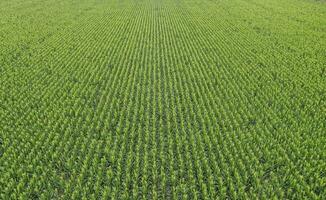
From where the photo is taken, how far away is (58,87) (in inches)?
657

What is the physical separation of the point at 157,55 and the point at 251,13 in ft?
66.7

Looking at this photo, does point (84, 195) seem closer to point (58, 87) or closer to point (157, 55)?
point (58, 87)

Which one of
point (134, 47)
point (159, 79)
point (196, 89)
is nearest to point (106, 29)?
point (134, 47)

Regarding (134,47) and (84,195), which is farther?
(134,47)

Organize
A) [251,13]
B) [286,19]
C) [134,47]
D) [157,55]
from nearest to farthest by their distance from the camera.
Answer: [157,55]
[134,47]
[286,19]
[251,13]

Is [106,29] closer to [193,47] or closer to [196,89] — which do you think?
[193,47]

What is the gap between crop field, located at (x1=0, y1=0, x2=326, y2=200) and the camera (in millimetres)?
9977

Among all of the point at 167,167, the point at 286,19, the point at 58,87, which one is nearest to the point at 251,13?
the point at 286,19

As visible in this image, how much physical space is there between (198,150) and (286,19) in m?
28.5

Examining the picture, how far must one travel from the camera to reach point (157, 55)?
75.6 feet

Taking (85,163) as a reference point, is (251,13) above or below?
above

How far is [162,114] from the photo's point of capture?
14.4m

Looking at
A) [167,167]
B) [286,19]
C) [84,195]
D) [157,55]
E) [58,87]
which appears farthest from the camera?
[286,19]

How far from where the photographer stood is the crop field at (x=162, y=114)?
32.7ft
